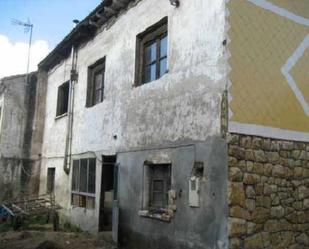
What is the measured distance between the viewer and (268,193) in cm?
600

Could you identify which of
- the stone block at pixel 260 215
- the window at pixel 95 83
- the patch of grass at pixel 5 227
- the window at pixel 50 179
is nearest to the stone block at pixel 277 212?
the stone block at pixel 260 215

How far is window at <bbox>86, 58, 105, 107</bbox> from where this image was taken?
10.4 meters

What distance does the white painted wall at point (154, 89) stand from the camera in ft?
20.0

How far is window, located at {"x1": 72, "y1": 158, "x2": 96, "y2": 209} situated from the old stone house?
543 millimetres

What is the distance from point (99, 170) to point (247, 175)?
15.2ft

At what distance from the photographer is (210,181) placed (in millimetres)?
5828

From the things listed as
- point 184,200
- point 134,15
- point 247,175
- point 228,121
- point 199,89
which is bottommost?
point 184,200

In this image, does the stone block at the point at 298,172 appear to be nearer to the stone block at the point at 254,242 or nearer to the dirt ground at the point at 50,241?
the stone block at the point at 254,242

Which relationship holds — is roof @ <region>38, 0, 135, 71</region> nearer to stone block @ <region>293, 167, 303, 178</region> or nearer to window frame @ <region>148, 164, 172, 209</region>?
window frame @ <region>148, 164, 172, 209</region>

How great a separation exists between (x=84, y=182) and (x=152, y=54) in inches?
166

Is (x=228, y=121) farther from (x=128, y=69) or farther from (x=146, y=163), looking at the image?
(x=128, y=69)

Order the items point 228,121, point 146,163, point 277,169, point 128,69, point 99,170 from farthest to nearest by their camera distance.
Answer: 1. point 99,170
2. point 128,69
3. point 146,163
4. point 277,169
5. point 228,121

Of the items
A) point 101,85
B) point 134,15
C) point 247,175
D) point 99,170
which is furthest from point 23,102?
point 247,175

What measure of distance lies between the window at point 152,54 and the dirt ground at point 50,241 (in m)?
3.68
